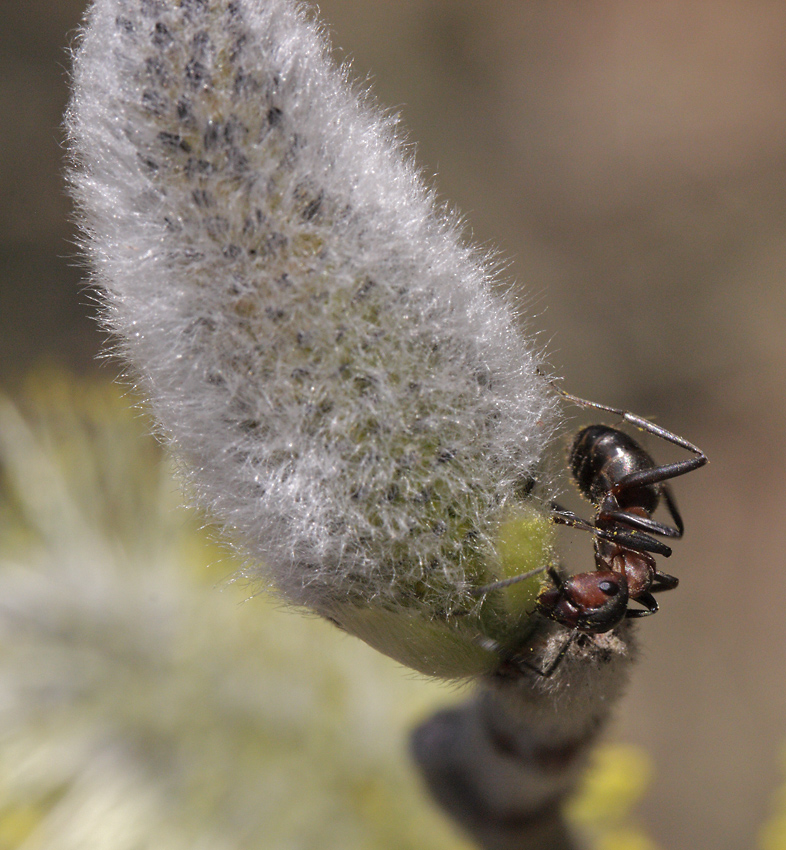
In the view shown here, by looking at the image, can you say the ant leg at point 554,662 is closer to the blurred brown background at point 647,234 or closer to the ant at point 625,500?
the ant at point 625,500

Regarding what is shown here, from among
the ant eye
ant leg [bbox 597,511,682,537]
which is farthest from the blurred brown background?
the ant eye

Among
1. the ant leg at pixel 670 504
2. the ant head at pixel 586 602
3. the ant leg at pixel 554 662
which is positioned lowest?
the ant leg at pixel 554 662

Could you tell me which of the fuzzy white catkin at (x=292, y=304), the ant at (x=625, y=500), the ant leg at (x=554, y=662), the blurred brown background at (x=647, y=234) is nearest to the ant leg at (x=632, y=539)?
the ant at (x=625, y=500)

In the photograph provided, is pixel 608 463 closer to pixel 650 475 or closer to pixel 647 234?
pixel 650 475

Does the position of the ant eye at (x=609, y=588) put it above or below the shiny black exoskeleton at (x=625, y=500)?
below

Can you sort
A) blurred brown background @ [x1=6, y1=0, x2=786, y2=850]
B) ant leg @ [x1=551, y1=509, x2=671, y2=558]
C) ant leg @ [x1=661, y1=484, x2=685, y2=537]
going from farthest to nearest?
blurred brown background @ [x1=6, y1=0, x2=786, y2=850], ant leg @ [x1=661, y1=484, x2=685, y2=537], ant leg @ [x1=551, y1=509, x2=671, y2=558]

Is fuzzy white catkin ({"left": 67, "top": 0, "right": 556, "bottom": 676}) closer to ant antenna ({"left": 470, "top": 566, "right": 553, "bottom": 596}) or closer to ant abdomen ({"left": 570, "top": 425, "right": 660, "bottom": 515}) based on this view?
ant antenna ({"left": 470, "top": 566, "right": 553, "bottom": 596})
